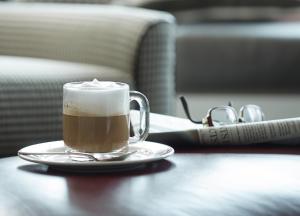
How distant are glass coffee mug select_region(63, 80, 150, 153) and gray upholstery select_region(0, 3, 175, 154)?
58 cm

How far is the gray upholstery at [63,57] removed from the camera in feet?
4.91

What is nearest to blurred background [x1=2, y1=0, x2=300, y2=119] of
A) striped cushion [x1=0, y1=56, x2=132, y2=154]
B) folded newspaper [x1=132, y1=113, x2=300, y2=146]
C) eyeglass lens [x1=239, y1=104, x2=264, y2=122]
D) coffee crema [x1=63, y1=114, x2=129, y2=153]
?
striped cushion [x1=0, y1=56, x2=132, y2=154]

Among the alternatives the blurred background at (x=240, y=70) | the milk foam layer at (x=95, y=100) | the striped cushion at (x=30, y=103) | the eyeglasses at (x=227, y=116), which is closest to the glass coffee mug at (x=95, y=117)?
the milk foam layer at (x=95, y=100)

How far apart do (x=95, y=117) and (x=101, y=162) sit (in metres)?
0.06

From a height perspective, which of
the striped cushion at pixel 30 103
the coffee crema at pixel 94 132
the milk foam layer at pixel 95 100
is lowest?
the striped cushion at pixel 30 103

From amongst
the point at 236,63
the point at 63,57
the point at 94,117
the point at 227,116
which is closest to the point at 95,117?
the point at 94,117

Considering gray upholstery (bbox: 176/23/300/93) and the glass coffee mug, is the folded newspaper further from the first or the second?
gray upholstery (bbox: 176/23/300/93)

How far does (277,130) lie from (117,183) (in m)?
0.28

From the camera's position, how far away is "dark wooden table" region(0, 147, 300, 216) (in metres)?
0.71

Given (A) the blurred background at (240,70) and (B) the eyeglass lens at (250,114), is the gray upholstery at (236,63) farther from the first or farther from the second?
(B) the eyeglass lens at (250,114)

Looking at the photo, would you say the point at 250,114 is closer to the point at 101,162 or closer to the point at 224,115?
the point at 224,115

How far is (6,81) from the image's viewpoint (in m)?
1.47

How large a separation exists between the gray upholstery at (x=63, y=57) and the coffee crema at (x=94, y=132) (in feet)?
1.92

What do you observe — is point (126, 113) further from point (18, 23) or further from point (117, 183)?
point (18, 23)
